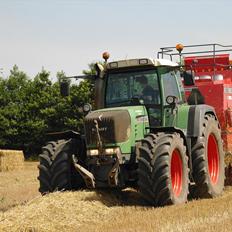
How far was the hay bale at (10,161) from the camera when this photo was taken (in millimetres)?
22172

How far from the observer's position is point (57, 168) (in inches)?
335

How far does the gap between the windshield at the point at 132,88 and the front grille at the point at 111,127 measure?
69 centimetres

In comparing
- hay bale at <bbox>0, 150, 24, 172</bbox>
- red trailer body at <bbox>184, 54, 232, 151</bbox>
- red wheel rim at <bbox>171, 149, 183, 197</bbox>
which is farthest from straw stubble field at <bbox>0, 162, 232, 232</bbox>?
hay bale at <bbox>0, 150, 24, 172</bbox>

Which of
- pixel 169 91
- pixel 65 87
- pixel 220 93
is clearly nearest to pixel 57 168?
pixel 65 87

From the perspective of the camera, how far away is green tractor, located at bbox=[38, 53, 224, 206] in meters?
7.89

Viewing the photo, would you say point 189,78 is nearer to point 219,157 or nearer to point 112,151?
point 219,157

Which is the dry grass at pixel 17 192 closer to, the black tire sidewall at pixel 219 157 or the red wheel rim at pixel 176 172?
the red wheel rim at pixel 176 172

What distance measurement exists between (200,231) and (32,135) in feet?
80.4

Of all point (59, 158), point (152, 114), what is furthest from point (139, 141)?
point (59, 158)

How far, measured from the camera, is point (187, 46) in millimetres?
13625

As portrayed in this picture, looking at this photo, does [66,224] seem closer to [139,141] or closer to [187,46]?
[139,141]

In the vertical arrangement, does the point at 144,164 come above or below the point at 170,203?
above

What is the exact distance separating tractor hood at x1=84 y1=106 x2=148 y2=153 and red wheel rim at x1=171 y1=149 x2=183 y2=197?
0.64 meters

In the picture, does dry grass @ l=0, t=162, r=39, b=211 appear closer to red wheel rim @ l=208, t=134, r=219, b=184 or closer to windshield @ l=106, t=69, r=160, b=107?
windshield @ l=106, t=69, r=160, b=107
